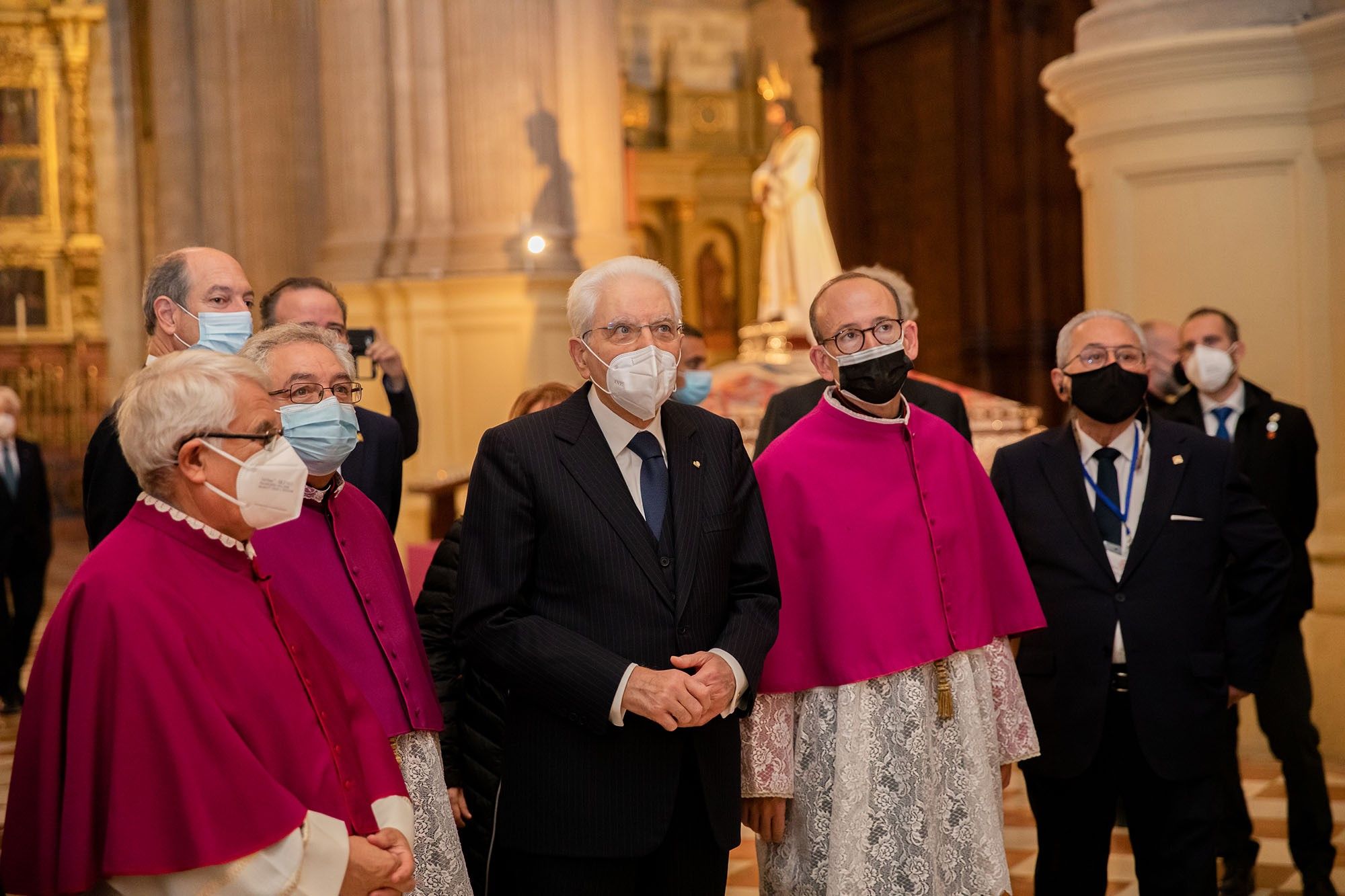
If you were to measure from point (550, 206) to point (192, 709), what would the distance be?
8.14 metres

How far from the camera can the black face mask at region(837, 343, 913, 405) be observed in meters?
3.34

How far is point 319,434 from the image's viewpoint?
9.63 ft

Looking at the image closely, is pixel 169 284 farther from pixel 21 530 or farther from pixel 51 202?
pixel 51 202

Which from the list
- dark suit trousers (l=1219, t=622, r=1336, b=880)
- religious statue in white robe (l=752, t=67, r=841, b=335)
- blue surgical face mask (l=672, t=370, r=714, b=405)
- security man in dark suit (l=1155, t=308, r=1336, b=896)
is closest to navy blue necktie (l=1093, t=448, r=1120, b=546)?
dark suit trousers (l=1219, t=622, r=1336, b=880)

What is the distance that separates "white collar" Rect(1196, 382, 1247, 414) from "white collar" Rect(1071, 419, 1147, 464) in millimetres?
1403

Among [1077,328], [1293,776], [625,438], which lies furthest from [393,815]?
[1293,776]

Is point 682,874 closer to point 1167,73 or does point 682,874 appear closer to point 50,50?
point 1167,73

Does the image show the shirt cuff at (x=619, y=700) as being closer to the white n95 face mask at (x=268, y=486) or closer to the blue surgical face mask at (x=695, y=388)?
the white n95 face mask at (x=268, y=486)

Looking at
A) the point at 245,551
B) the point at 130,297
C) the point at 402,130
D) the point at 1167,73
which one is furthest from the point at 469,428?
the point at 130,297

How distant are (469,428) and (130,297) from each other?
421 inches

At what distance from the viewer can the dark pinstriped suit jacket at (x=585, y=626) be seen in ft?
9.43

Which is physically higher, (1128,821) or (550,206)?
(550,206)

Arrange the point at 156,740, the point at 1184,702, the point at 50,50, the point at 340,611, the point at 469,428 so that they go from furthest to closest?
Answer: the point at 50,50 → the point at 469,428 → the point at 1184,702 → the point at 340,611 → the point at 156,740

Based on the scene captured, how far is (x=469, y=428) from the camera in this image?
407 inches
